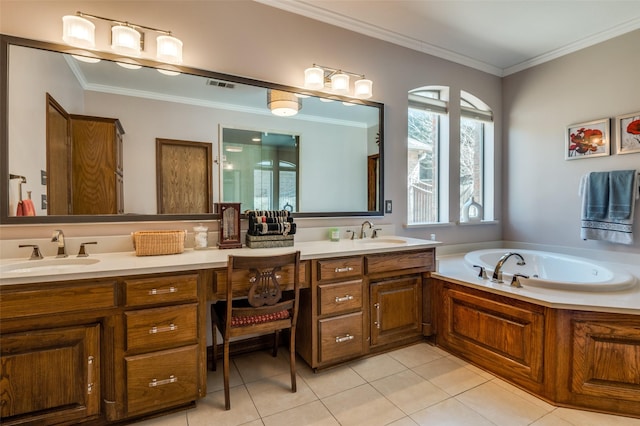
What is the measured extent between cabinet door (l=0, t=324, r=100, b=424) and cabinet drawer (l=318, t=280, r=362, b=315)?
122cm

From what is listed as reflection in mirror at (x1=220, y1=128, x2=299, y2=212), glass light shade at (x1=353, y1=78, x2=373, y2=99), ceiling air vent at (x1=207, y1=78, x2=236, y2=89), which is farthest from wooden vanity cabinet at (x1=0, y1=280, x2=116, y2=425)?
glass light shade at (x1=353, y1=78, x2=373, y2=99)

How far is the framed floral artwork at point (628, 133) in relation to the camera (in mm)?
2619

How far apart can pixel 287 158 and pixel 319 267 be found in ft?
3.06

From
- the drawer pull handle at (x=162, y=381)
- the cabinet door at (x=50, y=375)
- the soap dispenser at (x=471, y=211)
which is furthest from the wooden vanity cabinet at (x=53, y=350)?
the soap dispenser at (x=471, y=211)

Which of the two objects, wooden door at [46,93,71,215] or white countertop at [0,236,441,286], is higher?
wooden door at [46,93,71,215]

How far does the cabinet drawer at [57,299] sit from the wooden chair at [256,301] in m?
0.57

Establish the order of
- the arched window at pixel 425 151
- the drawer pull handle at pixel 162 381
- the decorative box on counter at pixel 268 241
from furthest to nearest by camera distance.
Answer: the arched window at pixel 425 151 < the decorative box on counter at pixel 268 241 < the drawer pull handle at pixel 162 381

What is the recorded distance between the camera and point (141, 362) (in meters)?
1.54

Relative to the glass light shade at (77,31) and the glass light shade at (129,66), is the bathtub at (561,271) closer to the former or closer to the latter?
the glass light shade at (129,66)

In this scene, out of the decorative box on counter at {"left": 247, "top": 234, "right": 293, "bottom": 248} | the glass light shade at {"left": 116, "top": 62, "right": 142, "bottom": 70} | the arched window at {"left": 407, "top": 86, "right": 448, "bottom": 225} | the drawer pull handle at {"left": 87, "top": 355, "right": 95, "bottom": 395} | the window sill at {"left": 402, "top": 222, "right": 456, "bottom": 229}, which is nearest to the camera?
the drawer pull handle at {"left": 87, "top": 355, "right": 95, "bottom": 395}

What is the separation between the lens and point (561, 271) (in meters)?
2.89

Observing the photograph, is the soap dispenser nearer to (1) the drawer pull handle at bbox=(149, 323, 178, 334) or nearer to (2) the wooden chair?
(2) the wooden chair

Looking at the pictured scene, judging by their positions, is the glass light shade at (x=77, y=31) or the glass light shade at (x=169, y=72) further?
the glass light shade at (x=169, y=72)

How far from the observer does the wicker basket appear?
179 cm
